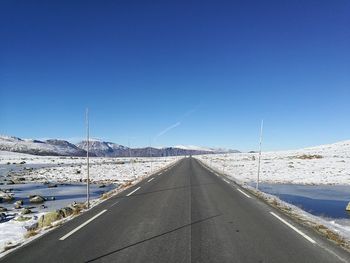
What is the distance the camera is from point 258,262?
22.9 ft

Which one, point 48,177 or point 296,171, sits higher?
point 296,171

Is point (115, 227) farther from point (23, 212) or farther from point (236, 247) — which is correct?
point (23, 212)

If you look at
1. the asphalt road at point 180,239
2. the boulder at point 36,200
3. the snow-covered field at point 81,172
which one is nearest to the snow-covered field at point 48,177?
the snow-covered field at point 81,172

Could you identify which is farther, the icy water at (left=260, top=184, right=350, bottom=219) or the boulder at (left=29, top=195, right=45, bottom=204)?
the boulder at (left=29, top=195, right=45, bottom=204)

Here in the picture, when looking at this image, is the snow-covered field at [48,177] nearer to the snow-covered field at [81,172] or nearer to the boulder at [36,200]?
the snow-covered field at [81,172]

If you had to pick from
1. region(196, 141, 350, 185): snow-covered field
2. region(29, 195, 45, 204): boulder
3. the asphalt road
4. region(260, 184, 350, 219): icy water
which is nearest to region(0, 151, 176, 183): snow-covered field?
region(196, 141, 350, 185): snow-covered field

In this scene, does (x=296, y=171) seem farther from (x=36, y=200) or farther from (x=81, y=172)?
(x=36, y=200)

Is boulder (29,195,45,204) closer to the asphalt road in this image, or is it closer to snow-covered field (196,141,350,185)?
the asphalt road

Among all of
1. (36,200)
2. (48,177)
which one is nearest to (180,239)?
(36,200)

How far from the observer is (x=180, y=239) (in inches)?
344

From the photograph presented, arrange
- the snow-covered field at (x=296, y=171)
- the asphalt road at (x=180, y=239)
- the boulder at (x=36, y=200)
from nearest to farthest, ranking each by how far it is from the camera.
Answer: the asphalt road at (x=180, y=239)
the boulder at (x=36, y=200)
the snow-covered field at (x=296, y=171)

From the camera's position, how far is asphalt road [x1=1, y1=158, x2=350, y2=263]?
24.0ft

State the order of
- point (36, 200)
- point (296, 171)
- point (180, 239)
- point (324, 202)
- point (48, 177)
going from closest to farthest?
1. point (180, 239)
2. point (324, 202)
3. point (36, 200)
4. point (296, 171)
5. point (48, 177)

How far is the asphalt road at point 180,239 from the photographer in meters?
7.33
